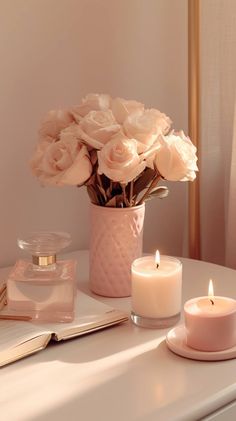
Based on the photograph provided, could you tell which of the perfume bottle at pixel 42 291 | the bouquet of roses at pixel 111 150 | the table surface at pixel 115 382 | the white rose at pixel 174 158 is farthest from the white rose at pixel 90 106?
the table surface at pixel 115 382

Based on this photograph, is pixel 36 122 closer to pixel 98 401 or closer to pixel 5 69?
pixel 5 69

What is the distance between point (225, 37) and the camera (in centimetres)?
148

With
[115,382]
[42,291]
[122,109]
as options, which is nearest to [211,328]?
[115,382]

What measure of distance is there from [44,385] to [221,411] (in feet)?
0.70

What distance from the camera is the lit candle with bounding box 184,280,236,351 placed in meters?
0.95

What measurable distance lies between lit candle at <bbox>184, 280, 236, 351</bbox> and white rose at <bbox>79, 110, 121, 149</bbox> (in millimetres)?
287

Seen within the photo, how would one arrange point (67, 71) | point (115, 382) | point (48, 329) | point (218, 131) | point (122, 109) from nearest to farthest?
point (115, 382)
point (48, 329)
point (122, 109)
point (67, 71)
point (218, 131)

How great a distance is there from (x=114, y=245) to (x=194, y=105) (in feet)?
1.29

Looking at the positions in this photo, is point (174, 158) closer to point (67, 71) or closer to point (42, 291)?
point (42, 291)

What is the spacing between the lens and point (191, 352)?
95 centimetres

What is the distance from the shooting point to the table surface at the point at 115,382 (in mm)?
825

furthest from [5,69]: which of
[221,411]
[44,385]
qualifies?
[221,411]

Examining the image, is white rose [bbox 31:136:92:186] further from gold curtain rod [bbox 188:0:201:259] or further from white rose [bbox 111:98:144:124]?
gold curtain rod [bbox 188:0:201:259]

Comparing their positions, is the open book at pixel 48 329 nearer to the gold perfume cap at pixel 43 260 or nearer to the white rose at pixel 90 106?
the gold perfume cap at pixel 43 260
